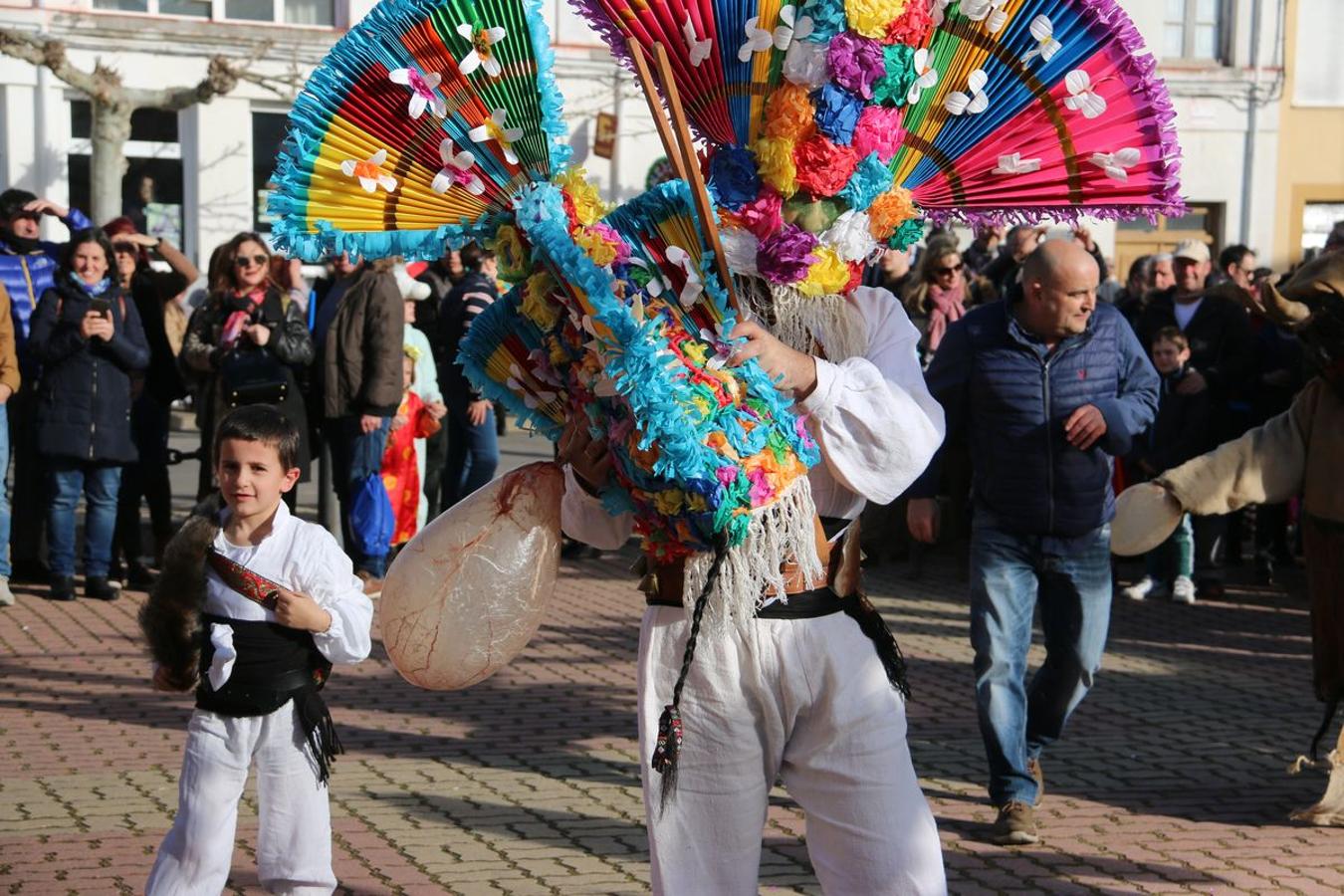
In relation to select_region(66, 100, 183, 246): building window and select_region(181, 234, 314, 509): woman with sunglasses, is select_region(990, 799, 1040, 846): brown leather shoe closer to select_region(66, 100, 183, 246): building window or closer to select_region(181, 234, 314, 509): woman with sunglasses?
select_region(181, 234, 314, 509): woman with sunglasses

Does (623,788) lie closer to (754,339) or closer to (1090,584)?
(1090,584)

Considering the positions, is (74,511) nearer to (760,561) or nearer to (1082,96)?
(760,561)

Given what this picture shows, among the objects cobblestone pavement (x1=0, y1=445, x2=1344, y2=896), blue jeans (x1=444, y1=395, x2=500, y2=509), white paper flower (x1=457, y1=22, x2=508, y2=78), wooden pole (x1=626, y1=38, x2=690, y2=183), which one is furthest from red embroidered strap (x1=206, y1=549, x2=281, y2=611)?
blue jeans (x1=444, y1=395, x2=500, y2=509)

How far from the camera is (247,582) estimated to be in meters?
4.54

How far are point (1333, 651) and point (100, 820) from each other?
409cm

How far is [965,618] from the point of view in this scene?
990 cm

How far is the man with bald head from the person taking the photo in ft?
19.3

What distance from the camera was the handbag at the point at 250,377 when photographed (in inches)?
384

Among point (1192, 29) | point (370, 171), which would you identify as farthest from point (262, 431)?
point (1192, 29)

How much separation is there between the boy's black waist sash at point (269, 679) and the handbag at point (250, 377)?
5349 millimetres

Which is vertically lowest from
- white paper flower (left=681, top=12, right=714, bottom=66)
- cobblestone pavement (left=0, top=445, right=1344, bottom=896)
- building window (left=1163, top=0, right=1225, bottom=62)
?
cobblestone pavement (left=0, top=445, right=1344, bottom=896)

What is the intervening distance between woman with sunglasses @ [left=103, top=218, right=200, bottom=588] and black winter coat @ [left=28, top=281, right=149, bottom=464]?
423 millimetres

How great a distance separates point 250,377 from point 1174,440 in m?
5.35

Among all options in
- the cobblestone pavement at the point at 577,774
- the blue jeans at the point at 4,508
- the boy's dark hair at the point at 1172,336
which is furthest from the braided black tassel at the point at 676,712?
the boy's dark hair at the point at 1172,336
